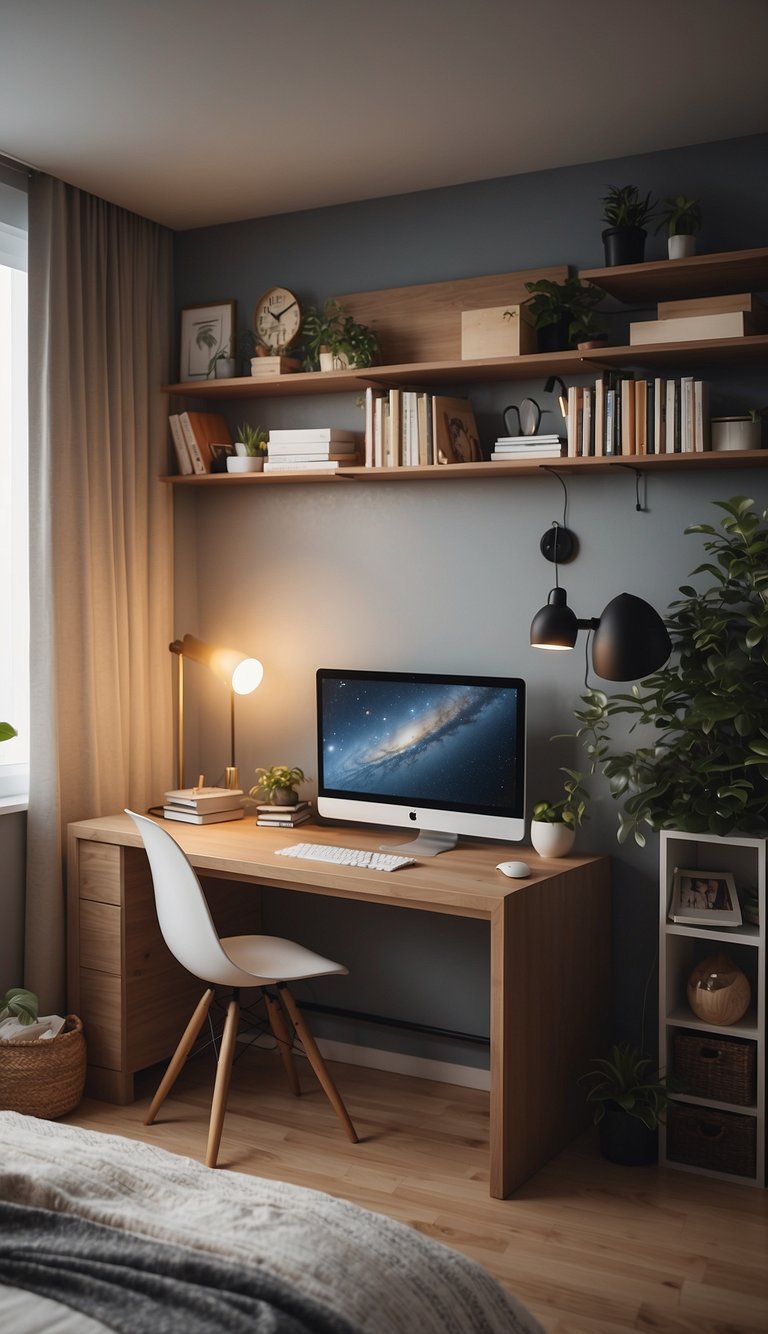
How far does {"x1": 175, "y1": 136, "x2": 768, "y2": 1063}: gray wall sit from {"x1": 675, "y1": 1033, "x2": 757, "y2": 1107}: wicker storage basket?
28cm

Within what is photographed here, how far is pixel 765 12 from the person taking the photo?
2404 mm

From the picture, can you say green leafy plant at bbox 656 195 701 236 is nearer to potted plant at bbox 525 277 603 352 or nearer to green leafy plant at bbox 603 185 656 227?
green leafy plant at bbox 603 185 656 227

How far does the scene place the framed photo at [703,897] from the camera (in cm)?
295

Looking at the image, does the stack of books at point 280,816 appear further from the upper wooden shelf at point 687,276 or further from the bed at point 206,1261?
the bed at point 206,1261

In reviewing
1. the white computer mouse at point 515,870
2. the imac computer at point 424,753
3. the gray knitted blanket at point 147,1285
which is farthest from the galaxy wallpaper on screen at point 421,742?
the gray knitted blanket at point 147,1285

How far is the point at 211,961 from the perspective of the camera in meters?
2.95

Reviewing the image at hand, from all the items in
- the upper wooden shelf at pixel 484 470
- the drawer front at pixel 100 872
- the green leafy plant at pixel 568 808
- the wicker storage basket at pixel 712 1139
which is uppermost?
the upper wooden shelf at pixel 484 470

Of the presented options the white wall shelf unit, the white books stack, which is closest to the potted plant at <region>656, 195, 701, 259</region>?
the white books stack

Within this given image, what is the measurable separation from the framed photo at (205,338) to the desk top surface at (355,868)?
4.91 feet

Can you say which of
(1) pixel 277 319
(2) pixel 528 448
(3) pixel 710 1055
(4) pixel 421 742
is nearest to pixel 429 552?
(2) pixel 528 448

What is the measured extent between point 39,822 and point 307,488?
1334 mm

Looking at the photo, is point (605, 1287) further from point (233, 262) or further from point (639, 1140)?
point (233, 262)

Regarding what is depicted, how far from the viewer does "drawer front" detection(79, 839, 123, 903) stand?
336 cm

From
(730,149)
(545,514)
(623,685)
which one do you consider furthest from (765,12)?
(623,685)
